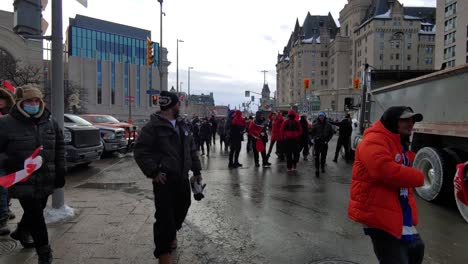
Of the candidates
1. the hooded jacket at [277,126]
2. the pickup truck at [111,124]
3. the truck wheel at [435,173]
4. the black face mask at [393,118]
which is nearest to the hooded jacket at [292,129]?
the hooded jacket at [277,126]

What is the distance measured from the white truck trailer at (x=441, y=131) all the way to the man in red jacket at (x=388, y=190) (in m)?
2.95

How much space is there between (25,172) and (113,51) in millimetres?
84186

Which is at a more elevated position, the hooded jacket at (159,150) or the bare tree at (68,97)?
the bare tree at (68,97)

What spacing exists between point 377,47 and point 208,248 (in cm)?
11275

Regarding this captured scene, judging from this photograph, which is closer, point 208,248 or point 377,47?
point 208,248

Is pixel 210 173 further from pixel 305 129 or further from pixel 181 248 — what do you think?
pixel 181 248

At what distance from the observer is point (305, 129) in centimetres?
1420

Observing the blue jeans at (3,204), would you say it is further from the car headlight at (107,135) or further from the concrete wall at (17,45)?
the concrete wall at (17,45)

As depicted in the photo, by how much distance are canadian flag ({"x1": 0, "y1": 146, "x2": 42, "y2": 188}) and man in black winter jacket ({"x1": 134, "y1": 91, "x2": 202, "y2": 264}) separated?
37.0 inches

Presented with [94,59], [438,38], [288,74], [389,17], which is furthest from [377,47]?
[94,59]

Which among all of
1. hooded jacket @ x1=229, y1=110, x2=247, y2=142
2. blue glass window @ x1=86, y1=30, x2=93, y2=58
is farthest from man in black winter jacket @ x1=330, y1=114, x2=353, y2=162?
blue glass window @ x1=86, y1=30, x2=93, y2=58

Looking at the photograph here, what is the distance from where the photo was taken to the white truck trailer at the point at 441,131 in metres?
5.90

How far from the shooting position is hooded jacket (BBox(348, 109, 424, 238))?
2764mm

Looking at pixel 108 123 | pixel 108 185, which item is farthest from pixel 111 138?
pixel 108 185
